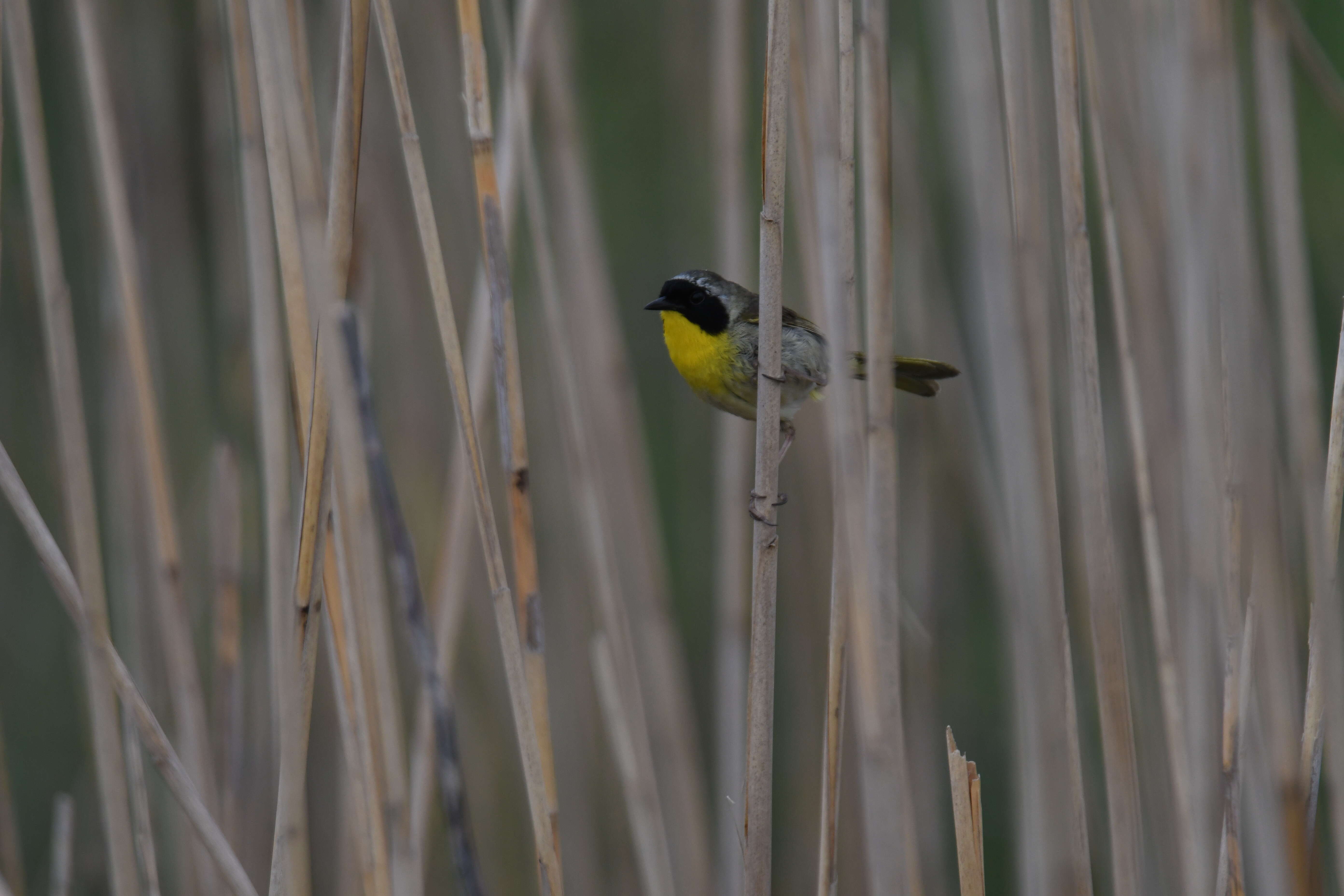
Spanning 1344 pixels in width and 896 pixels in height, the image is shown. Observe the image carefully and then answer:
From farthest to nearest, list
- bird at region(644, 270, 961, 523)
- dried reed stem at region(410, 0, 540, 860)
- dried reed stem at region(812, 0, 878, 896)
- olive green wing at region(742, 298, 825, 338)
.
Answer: olive green wing at region(742, 298, 825, 338) → bird at region(644, 270, 961, 523) → dried reed stem at region(410, 0, 540, 860) → dried reed stem at region(812, 0, 878, 896)

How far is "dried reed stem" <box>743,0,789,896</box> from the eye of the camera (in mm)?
1305

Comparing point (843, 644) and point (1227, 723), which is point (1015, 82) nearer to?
point (843, 644)

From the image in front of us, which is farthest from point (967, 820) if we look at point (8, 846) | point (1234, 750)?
point (8, 846)

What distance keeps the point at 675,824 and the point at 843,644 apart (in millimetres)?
1094

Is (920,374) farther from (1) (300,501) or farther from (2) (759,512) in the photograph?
(1) (300,501)

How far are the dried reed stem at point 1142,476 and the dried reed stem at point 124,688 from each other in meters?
1.16

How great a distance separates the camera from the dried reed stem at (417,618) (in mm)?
1027

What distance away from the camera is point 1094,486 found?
4.35 feet

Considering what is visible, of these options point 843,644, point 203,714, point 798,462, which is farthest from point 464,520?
point 798,462

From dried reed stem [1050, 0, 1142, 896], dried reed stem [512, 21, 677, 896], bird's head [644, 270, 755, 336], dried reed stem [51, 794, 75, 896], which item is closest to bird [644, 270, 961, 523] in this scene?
bird's head [644, 270, 755, 336]

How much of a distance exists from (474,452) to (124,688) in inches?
19.8

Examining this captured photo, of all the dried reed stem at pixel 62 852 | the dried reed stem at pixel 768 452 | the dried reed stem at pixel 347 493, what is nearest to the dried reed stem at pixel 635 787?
the dried reed stem at pixel 768 452

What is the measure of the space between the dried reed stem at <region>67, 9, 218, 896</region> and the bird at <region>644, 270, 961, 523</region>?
963mm

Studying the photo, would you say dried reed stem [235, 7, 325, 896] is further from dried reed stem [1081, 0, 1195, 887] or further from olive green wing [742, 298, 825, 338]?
olive green wing [742, 298, 825, 338]
